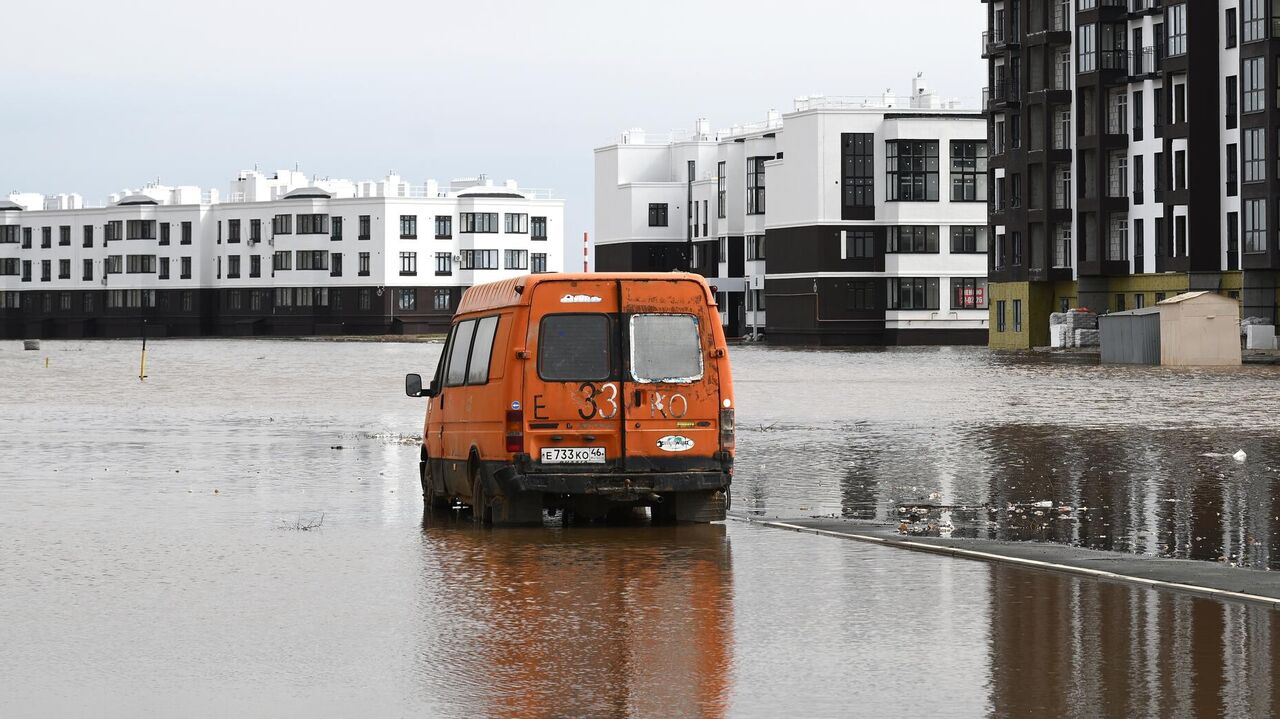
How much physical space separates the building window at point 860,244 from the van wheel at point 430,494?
92578 millimetres

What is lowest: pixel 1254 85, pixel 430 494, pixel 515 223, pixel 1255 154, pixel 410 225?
pixel 430 494

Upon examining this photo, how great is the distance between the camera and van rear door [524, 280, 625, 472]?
15016 millimetres

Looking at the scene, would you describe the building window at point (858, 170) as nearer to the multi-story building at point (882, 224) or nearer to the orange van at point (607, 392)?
the multi-story building at point (882, 224)

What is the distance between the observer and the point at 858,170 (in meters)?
109

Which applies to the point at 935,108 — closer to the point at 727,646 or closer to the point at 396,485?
the point at 396,485

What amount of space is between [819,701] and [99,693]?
3171 millimetres

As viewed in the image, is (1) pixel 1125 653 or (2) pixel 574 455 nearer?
(1) pixel 1125 653

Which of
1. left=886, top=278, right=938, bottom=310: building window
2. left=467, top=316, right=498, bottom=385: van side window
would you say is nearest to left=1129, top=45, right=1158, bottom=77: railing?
left=886, top=278, right=938, bottom=310: building window

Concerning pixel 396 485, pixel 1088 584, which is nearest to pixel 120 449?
pixel 396 485

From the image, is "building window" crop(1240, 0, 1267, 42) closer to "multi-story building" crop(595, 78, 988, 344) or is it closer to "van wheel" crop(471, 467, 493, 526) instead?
"multi-story building" crop(595, 78, 988, 344)

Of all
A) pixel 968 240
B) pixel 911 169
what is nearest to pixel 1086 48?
pixel 911 169

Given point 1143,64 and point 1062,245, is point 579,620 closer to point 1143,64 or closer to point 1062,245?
point 1143,64

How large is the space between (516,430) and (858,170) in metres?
95.5

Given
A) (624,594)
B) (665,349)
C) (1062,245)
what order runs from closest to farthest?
(624,594) < (665,349) < (1062,245)
